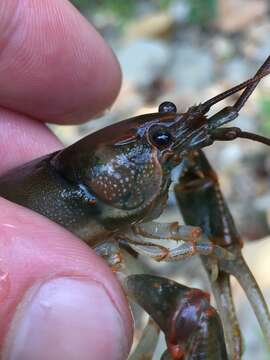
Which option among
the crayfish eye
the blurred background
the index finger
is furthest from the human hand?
the blurred background

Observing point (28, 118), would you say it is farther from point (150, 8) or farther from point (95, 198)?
point (150, 8)

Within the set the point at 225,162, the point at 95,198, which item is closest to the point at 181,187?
the point at 95,198

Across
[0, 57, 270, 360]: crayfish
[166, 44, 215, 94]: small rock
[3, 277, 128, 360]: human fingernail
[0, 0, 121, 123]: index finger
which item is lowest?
[3, 277, 128, 360]: human fingernail

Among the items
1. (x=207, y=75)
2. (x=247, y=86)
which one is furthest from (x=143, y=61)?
(x=247, y=86)

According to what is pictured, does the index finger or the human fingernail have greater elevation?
the index finger

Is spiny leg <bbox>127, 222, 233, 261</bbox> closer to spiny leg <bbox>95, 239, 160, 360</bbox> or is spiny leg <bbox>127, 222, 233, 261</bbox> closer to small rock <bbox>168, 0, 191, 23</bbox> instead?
spiny leg <bbox>95, 239, 160, 360</bbox>

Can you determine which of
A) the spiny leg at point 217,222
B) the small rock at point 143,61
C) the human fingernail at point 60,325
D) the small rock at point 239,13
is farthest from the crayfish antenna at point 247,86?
the small rock at point 239,13
